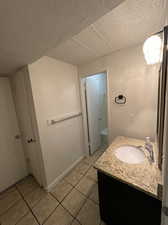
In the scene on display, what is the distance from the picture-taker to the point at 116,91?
1.76 meters

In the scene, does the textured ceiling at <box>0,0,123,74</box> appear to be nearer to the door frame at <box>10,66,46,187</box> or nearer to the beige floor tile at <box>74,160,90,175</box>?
the door frame at <box>10,66,46,187</box>

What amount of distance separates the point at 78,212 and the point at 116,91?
6.30 ft

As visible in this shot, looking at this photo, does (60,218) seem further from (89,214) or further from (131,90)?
(131,90)

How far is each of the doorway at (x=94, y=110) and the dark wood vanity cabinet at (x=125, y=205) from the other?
1487 millimetres

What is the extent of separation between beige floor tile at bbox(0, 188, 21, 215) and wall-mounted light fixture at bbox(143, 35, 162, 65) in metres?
2.73

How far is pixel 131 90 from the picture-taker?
161cm

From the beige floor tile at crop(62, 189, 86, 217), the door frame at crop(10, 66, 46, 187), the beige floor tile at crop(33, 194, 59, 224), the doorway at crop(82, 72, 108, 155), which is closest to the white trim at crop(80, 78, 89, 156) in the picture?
the doorway at crop(82, 72, 108, 155)

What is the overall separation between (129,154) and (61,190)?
1.32 meters

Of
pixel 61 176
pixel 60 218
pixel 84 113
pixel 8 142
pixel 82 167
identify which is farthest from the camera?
pixel 84 113

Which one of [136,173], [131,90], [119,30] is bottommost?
[136,173]

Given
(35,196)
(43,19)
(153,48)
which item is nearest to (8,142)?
(35,196)

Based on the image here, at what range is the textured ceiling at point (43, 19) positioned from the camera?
525 mm

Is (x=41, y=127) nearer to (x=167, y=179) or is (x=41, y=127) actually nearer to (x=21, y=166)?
(x=21, y=166)

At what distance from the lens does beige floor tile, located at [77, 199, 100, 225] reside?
1225 mm
